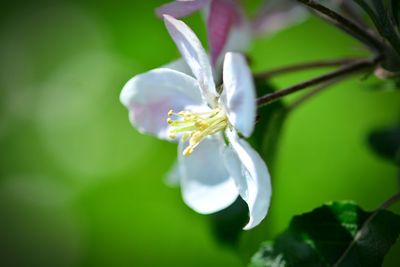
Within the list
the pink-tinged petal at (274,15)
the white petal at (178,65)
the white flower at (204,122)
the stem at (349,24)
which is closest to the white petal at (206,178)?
the white flower at (204,122)

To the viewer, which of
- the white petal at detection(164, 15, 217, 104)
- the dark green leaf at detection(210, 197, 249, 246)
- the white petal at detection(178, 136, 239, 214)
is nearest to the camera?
the white petal at detection(164, 15, 217, 104)

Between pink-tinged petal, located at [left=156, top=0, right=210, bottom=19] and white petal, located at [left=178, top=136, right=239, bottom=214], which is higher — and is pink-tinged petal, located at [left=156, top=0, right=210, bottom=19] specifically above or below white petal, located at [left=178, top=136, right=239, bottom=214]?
above

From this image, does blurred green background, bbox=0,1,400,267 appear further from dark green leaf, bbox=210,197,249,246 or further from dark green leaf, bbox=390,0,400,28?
dark green leaf, bbox=390,0,400,28

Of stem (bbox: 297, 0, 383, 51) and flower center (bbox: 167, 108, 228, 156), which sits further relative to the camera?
flower center (bbox: 167, 108, 228, 156)

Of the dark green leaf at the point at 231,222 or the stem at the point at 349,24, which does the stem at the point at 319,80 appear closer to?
the stem at the point at 349,24

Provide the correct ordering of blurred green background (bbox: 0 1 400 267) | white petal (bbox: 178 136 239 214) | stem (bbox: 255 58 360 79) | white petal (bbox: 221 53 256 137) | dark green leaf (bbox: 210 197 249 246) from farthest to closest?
1. blurred green background (bbox: 0 1 400 267)
2. dark green leaf (bbox: 210 197 249 246)
3. stem (bbox: 255 58 360 79)
4. white petal (bbox: 178 136 239 214)
5. white petal (bbox: 221 53 256 137)

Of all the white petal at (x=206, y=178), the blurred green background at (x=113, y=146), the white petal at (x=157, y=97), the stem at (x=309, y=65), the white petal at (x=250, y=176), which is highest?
the white petal at (x=157, y=97)

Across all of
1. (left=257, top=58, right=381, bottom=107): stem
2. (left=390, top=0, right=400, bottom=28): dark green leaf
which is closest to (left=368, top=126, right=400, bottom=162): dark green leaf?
(left=257, top=58, right=381, bottom=107): stem
